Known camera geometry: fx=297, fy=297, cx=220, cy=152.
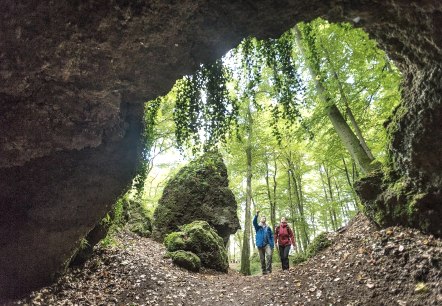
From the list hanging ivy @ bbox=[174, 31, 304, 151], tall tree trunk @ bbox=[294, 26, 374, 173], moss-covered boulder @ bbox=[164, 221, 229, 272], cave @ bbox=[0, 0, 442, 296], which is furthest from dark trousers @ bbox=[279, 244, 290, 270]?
hanging ivy @ bbox=[174, 31, 304, 151]

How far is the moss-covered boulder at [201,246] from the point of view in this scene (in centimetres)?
1074

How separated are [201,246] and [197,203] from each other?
3.25 m

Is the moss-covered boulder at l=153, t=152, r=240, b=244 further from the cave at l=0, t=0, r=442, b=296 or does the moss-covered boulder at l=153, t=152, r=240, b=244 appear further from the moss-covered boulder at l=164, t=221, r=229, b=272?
the cave at l=0, t=0, r=442, b=296

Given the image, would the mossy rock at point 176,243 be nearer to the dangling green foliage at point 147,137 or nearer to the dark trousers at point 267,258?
the dark trousers at point 267,258

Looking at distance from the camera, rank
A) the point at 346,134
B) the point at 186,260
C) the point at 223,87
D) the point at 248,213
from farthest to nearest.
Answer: the point at 248,213 → the point at 186,260 → the point at 346,134 → the point at 223,87

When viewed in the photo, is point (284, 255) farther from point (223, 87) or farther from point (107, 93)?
point (107, 93)

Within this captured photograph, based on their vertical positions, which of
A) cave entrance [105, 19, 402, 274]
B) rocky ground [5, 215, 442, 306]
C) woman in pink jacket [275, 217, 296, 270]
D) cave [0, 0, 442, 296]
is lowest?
rocky ground [5, 215, 442, 306]

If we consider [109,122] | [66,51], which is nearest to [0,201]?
[109,122]

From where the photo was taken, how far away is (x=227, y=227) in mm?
13688

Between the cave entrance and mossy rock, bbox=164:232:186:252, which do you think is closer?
the cave entrance

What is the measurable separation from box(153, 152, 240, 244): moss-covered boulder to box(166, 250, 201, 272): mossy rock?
130 inches

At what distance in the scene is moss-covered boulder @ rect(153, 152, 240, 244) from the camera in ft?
44.9

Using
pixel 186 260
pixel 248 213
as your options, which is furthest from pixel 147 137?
pixel 248 213

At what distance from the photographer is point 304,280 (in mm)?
7211
